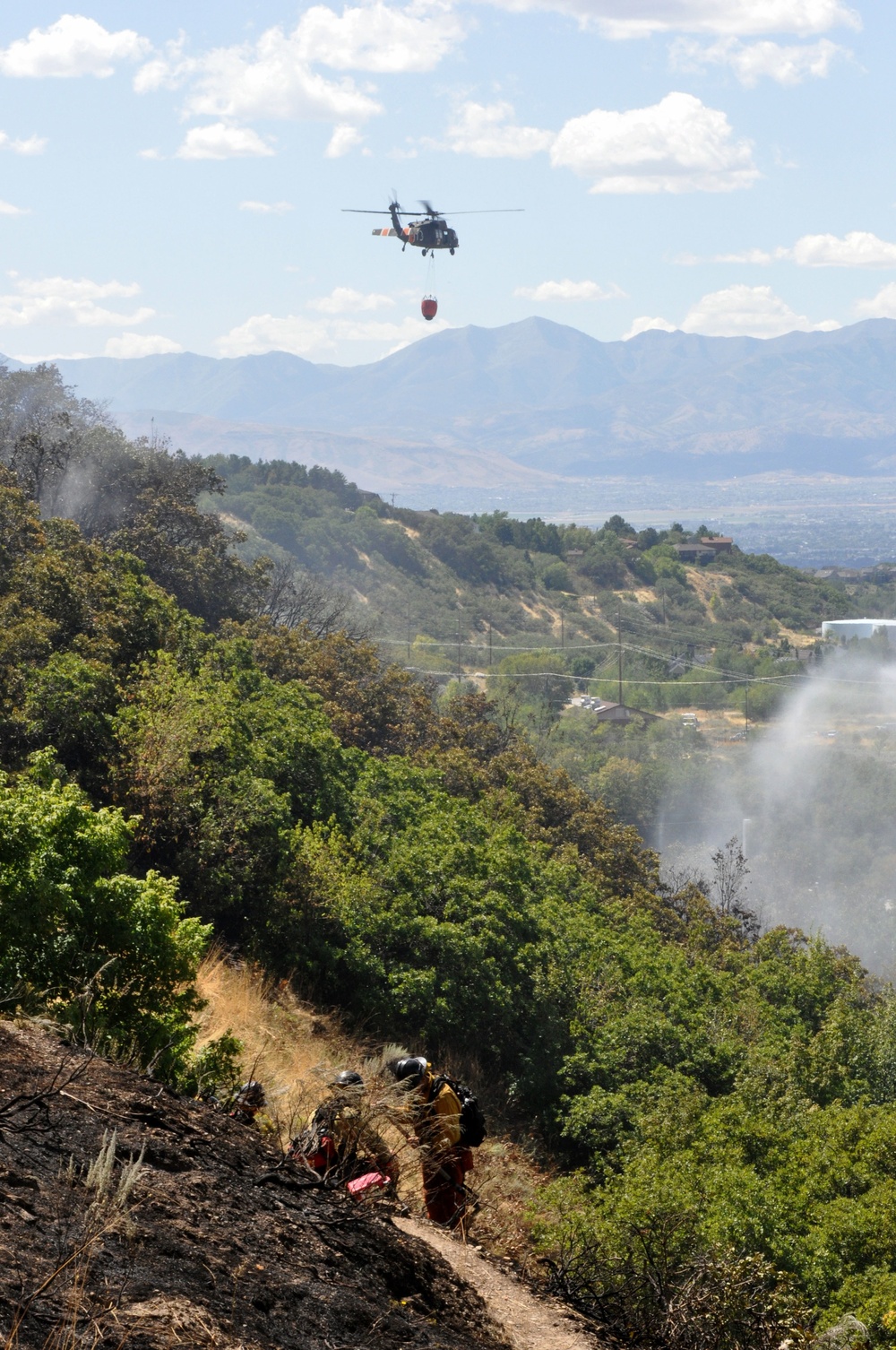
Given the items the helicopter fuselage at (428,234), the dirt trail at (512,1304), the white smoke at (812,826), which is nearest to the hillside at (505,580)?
the white smoke at (812,826)

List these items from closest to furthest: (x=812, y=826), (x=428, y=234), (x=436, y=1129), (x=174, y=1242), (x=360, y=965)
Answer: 1. (x=174, y=1242)
2. (x=436, y=1129)
3. (x=360, y=965)
4. (x=428, y=234)
5. (x=812, y=826)

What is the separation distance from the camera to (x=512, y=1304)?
24.8ft

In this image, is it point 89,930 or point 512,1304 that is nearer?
point 512,1304

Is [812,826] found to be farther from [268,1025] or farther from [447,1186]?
[447,1186]

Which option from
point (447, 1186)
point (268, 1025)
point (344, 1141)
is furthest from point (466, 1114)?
point (268, 1025)

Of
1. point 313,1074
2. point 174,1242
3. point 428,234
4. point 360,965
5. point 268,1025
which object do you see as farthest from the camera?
point 428,234

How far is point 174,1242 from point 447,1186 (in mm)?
3031

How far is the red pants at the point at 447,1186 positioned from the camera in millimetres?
8148

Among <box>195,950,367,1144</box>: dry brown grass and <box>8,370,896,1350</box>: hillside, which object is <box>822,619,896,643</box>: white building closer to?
<box>8,370,896,1350</box>: hillside

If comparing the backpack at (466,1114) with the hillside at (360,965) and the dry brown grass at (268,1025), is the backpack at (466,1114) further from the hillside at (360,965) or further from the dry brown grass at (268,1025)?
the dry brown grass at (268,1025)

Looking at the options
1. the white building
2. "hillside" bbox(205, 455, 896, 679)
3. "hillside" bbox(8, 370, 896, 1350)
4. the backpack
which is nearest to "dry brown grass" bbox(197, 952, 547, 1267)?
"hillside" bbox(8, 370, 896, 1350)

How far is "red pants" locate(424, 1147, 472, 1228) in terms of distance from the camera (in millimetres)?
8148

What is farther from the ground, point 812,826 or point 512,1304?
point 512,1304

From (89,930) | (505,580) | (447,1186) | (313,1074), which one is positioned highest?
(505,580)
